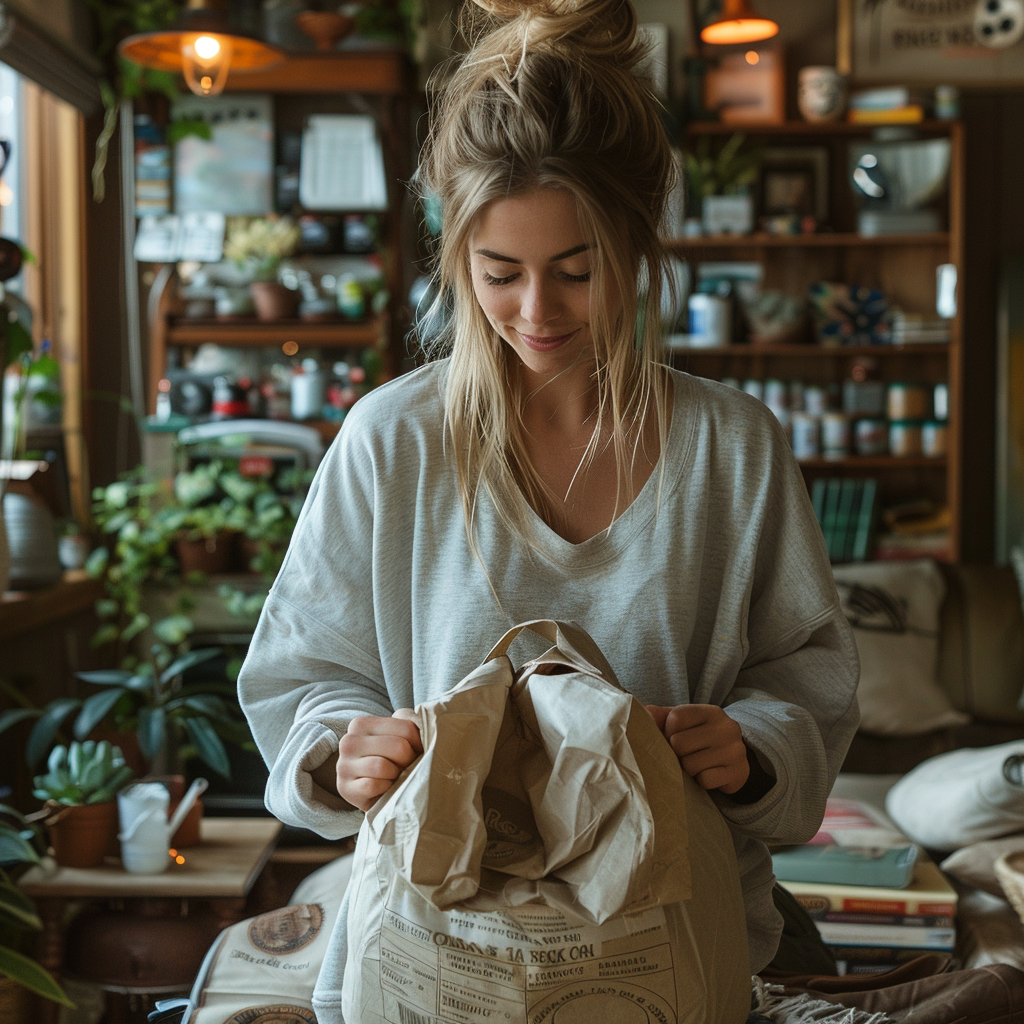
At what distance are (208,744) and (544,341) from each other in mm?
1819

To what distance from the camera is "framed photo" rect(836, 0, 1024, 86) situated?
4039mm

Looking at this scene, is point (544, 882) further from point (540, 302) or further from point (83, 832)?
point (83, 832)

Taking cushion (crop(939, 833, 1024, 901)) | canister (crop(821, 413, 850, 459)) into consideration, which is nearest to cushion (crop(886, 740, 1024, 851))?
cushion (crop(939, 833, 1024, 901))

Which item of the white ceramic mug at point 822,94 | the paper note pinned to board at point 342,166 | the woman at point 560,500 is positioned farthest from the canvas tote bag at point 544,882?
the white ceramic mug at point 822,94

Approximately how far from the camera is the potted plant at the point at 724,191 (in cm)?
399

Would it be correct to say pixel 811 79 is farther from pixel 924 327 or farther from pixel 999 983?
pixel 999 983

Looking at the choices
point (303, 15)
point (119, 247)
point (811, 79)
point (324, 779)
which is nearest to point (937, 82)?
point (811, 79)

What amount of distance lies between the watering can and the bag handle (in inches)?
60.6

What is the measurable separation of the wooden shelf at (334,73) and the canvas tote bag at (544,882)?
326 centimetres

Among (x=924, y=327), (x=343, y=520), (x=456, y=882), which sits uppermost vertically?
(x=924, y=327)

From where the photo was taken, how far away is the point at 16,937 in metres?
2.15

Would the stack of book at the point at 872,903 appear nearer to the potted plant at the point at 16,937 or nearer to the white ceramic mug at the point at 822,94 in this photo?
the potted plant at the point at 16,937

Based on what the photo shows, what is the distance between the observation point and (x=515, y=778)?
33.8 inches

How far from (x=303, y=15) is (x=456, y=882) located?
347 centimetres
